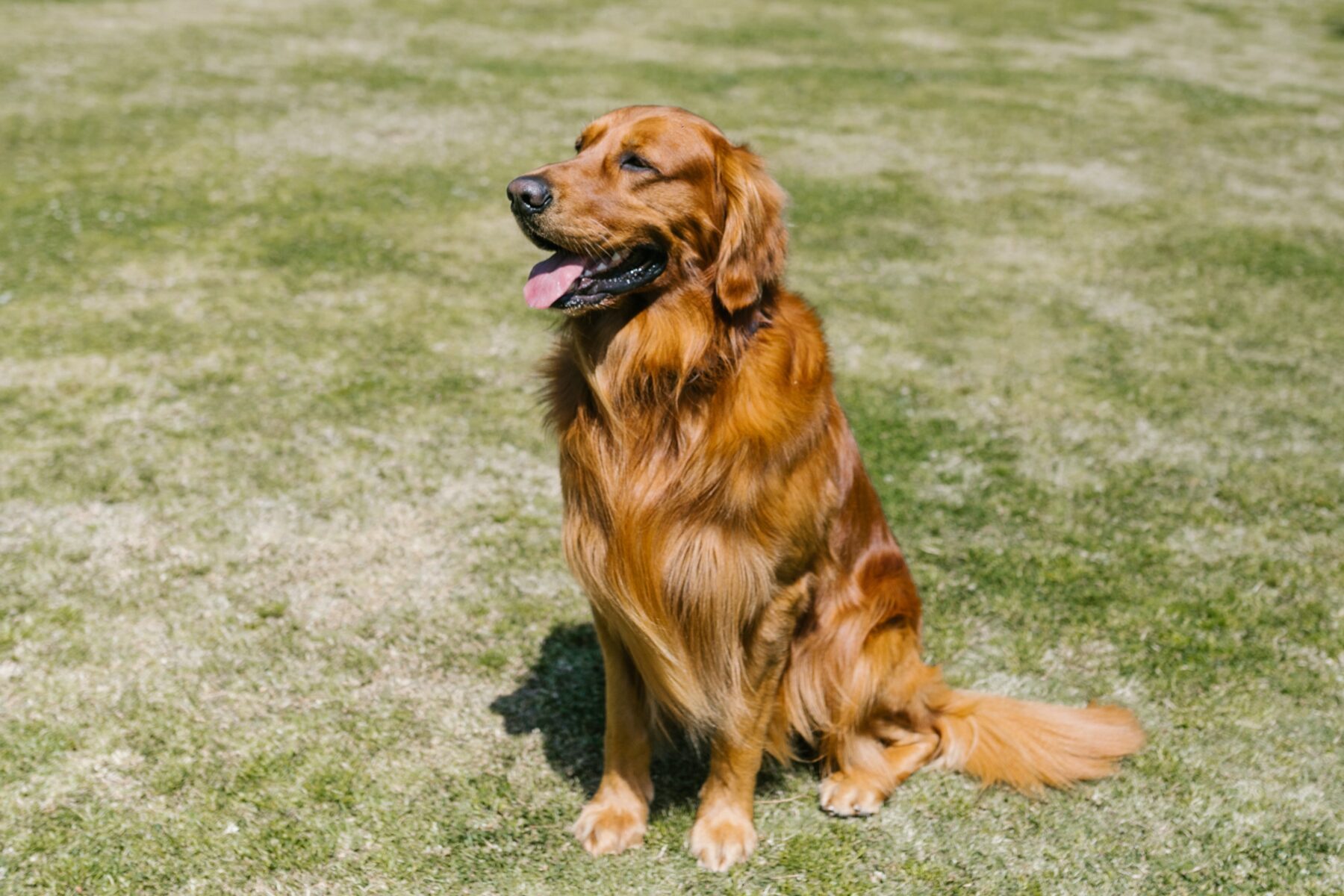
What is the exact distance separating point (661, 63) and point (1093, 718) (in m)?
10.8

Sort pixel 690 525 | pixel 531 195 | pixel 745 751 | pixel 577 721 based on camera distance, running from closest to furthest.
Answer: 1. pixel 531 195
2. pixel 690 525
3. pixel 745 751
4. pixel 577 721

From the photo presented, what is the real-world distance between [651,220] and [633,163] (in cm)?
20

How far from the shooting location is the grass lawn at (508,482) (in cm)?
342

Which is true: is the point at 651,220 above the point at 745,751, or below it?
above

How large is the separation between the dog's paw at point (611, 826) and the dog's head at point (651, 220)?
1.50 meters

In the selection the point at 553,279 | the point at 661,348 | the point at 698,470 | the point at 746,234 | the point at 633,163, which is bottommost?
the point at 698,470

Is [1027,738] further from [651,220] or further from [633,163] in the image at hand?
[633,163]

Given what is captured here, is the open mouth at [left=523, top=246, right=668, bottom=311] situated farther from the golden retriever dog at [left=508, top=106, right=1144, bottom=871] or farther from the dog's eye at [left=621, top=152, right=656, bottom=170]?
the dog's eye at [left=621, top=152, right=656, bottom=170]

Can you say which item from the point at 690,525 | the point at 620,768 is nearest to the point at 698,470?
the point at 690,525

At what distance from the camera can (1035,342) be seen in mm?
6930

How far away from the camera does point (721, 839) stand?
3.35 metres

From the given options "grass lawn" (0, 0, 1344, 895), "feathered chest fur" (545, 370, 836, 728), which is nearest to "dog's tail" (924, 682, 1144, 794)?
"grass lawn" (0, 0, 1344, 895)

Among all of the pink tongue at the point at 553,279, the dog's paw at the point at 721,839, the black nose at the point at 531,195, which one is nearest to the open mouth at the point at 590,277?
the pink tongue at the point at 553,279

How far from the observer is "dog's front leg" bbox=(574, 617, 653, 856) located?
11.0 ft
